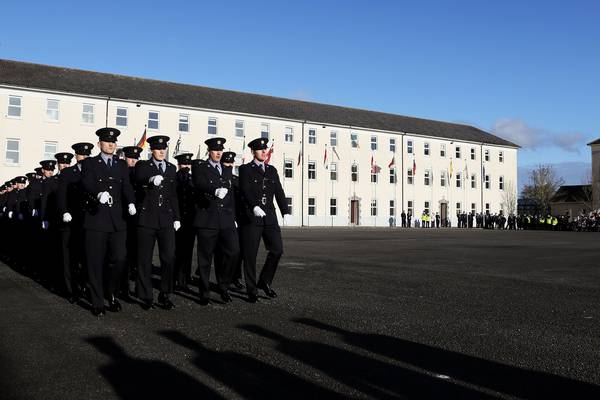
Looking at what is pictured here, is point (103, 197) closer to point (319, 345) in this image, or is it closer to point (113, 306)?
point (113, 306)

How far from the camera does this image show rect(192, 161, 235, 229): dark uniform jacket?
8.01 meters

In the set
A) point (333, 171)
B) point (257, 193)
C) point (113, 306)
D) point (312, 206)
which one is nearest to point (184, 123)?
point (312, 206)

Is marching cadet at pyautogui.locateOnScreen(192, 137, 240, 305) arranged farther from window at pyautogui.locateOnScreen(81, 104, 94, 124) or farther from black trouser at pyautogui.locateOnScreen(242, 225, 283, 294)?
window at pyautogui.locateOnScreen(81, 104, 94, 124)

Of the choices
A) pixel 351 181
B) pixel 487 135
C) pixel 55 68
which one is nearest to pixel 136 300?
pixel 55 68

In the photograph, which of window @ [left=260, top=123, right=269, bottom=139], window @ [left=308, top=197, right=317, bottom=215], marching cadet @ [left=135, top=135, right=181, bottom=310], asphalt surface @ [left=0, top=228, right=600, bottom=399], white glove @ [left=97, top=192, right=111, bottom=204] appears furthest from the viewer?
window @ [left=308, top=197, right=317, bottom=215]

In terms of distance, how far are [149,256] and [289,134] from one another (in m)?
49.7

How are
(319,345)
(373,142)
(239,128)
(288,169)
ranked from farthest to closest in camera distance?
(373,142)
(288,169)
(239,128)
(319,345)

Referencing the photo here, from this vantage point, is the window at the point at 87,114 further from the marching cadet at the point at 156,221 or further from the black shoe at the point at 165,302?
the black shoe at the point at 165,302

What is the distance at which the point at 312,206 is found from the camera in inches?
2287

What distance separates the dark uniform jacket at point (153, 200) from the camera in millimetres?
7770

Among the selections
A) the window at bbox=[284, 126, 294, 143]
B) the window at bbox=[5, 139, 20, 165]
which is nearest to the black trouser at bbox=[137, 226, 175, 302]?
the window at bbox=[5, 139, 20, 165]

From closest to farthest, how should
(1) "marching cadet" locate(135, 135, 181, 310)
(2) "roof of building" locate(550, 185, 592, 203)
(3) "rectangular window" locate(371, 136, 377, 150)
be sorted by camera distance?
(1) "marching cadet" locate(135, 135, 181, 310) < (3) "rectangular window" locate(371, 136, 377, 150) < (2) "roof of building" locate(550, 185, 592, 203)

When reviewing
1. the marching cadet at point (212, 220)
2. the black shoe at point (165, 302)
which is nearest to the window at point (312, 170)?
the marching cadet at point (212, 220)

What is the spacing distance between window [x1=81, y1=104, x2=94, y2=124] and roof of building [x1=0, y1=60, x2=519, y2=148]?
1.05 m
